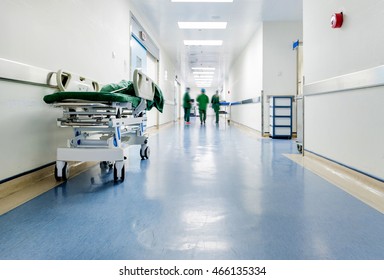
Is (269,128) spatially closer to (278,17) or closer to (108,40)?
(278,17)

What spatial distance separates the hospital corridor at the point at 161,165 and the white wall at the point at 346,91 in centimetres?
2

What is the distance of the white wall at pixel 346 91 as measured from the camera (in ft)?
7.88

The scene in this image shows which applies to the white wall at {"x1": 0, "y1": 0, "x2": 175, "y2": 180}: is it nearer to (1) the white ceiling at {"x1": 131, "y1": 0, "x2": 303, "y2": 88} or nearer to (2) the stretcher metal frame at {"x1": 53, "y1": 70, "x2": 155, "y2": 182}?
(2) the stretcher metal frame at {"x1": 53, "y1": 70, "x2": 155, "y2": 182}

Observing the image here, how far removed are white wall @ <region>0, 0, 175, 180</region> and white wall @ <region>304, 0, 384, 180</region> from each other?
295 cm

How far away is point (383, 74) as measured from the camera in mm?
2182

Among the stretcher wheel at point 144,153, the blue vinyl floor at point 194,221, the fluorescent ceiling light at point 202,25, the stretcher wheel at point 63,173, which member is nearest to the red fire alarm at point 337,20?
the blue vinyl floor at point 194,221

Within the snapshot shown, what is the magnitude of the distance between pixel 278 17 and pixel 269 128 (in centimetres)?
275

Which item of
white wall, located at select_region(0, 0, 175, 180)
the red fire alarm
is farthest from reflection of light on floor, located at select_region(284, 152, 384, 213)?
white wall, located at select_region(0, 0, 175, 180)

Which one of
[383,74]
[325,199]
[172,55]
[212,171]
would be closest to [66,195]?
[212,171]

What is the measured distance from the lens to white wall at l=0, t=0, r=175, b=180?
2303 millimetres

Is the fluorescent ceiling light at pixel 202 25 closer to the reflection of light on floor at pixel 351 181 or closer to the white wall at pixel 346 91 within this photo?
the white wall at pixel 346 91

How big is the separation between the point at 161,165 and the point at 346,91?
2157 mm

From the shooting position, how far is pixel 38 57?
2719 mm

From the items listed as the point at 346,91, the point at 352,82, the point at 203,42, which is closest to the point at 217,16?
the point at 203,42
